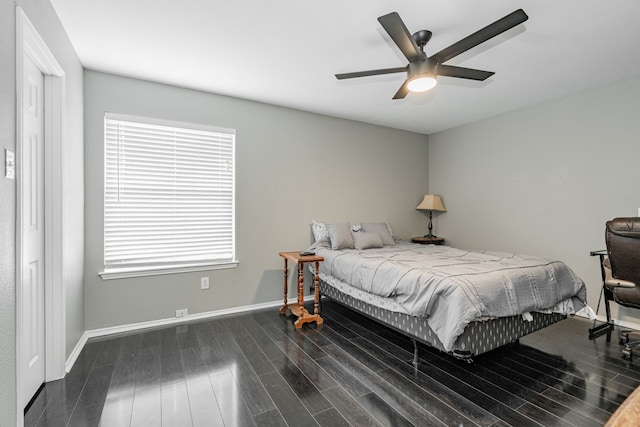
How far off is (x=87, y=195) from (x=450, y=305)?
3.26 meters

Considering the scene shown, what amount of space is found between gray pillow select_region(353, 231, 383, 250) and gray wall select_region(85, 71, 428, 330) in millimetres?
561

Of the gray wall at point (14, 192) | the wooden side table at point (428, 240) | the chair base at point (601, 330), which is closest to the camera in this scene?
the gray wall at point (14, 192)

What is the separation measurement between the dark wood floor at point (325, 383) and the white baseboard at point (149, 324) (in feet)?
0.25

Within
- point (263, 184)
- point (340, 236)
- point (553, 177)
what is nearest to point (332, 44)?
point (263, 184)

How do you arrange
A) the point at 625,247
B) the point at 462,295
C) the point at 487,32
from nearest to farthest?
the point at 487,32 → the point at 462,295 → the point at 625,247

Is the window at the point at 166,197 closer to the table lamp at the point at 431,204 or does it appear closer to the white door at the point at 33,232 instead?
the white door at the point at 33,232

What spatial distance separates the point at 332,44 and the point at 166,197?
223 centimetres

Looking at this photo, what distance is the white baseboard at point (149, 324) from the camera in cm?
246

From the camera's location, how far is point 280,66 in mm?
2840

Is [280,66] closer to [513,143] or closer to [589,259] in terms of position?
[513,143]

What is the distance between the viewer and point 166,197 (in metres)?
3.23

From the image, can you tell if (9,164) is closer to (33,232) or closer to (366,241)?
(33,232)

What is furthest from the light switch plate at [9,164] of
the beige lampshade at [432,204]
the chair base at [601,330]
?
the beige lampshade at [432,204]

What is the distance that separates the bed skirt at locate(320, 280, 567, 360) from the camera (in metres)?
2.09
